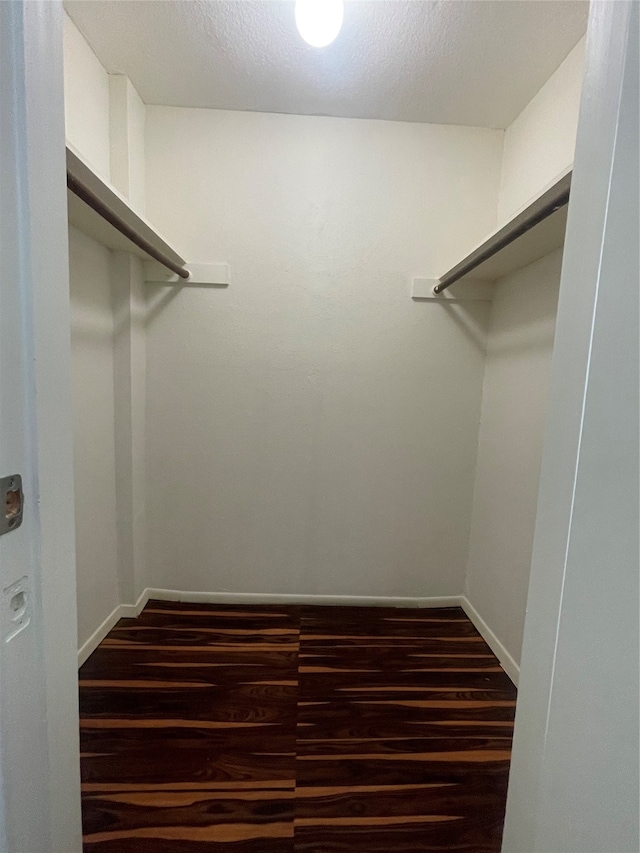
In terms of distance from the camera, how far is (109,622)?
1929 mm

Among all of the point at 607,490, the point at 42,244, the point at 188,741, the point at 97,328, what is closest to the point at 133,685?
the point at 188,741

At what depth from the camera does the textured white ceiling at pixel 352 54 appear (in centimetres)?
135

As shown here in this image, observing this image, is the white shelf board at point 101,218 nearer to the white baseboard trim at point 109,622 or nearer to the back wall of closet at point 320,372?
the back wall of closet at point 320,372

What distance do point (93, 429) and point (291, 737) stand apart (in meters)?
1.51

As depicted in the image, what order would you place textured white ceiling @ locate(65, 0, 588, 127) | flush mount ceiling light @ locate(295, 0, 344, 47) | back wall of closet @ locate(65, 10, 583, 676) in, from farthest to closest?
back wall of closet @ locate(65, 10, 583, 676), textured white ceiling @ locate(65, 0, 588, 127), flush mount ceiling light @ locate(295, 0, 344, 47)

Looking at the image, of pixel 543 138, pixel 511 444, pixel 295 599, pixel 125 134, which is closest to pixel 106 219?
pixel 125 134

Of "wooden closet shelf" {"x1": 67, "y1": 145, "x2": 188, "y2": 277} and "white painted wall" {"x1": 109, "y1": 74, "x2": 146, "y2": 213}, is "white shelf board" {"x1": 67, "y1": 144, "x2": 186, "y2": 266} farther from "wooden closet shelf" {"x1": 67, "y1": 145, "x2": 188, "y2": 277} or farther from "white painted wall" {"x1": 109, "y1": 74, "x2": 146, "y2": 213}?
"white painted wall" {"x1": 109, "y1": 74, "x2": 146, "y2": 213}

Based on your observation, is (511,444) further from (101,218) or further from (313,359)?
(101,218)

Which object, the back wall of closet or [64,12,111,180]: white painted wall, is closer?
[64,12,111,180]: white painted wall

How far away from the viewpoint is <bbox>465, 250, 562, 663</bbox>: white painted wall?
1.63 m

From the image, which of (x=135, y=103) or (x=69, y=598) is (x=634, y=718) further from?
(x=135, y=103)

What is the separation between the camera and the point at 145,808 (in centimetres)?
116

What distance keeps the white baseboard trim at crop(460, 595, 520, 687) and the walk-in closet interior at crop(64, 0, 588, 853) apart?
0.05ft

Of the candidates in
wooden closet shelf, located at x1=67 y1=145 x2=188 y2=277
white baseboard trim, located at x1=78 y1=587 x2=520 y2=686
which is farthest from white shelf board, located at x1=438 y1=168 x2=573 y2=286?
white baseboard trim, located at x1=78 y1=587 x2=520 y2=686
